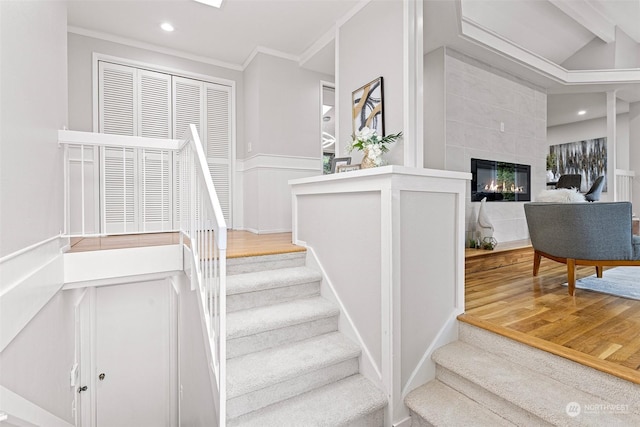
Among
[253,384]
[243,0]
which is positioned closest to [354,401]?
[253,384]

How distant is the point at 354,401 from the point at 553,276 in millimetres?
2686

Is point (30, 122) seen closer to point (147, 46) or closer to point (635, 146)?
point (147, 46)

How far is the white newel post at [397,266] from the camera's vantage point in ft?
6.11

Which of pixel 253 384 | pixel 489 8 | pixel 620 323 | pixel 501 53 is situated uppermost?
pixel 489 8

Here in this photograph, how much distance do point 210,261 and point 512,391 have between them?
5.69ft

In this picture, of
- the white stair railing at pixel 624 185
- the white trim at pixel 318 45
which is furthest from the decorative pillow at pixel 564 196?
the white stair railing at pixel 624 185

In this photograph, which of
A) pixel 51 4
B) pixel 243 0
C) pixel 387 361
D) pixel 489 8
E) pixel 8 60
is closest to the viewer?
pixel 8 60

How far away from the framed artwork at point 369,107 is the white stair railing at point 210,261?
1585 millimetres

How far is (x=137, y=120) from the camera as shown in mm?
3973

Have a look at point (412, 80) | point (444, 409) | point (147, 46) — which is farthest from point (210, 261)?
point (147, 46)

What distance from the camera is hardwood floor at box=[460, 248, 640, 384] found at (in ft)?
5.34

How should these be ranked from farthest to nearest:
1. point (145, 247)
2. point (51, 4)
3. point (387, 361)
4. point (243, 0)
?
point (243, 0), point (145, 247), point (51, 4), point (387, 361)

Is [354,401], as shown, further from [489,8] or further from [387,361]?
[489,8]

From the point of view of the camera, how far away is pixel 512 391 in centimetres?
162
